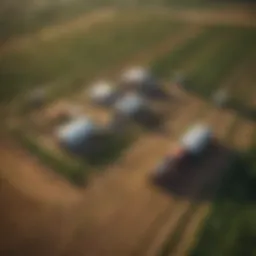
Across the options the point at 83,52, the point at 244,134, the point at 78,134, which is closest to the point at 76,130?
the point at 78,134

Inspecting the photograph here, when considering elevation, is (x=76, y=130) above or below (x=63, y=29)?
below

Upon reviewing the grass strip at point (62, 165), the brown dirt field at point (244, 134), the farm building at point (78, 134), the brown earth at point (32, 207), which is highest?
the brown dirt field at point (244, 134)

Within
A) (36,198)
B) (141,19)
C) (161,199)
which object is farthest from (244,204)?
(141,19)

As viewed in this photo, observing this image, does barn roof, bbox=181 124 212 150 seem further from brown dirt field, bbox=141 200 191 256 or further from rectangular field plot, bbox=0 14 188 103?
rectangular field plot, bbox=0 14 188 103

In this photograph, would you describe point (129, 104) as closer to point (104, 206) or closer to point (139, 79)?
point (139, 79)

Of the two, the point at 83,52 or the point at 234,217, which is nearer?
the point at 234,217

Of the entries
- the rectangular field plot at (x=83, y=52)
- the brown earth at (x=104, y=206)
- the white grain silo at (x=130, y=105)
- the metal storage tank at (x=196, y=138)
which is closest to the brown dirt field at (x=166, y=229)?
the brown earth at (x=104, y=206)

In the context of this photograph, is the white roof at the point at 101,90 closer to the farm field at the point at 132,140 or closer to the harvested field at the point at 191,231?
the farm field at the point at 132,140
